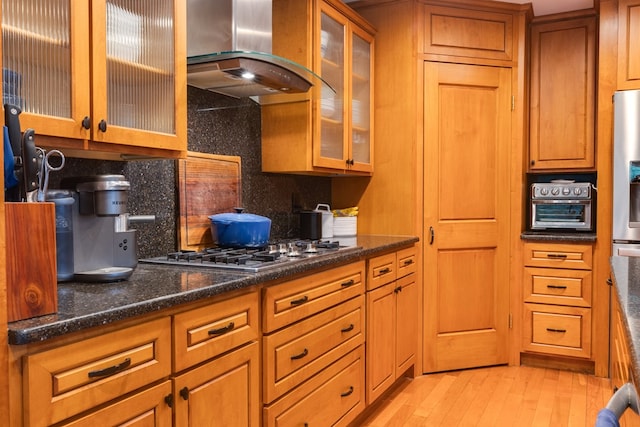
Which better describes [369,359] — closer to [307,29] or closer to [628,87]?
[307,29]

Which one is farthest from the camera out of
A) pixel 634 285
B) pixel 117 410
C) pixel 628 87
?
pixel 628 87

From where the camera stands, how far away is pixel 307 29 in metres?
2.79

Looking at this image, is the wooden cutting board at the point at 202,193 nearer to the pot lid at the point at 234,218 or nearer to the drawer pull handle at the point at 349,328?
the pot lid at the point at 234,218

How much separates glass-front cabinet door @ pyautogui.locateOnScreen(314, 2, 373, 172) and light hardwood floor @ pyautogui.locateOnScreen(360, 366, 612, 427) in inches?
54.3

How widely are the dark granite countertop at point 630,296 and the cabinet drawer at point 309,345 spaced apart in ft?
3.54

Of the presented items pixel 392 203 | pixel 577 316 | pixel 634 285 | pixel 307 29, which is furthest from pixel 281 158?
pixel 577 316

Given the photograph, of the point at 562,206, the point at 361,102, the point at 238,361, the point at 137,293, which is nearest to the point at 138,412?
the point at 137,293

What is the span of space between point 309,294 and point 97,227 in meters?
0.82

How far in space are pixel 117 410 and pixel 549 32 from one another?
3.69m

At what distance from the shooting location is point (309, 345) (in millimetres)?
2105

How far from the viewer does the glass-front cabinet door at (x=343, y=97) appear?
296 cm

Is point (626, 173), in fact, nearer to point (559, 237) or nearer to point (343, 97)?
point (559, 237)

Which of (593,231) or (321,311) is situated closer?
(321,311)

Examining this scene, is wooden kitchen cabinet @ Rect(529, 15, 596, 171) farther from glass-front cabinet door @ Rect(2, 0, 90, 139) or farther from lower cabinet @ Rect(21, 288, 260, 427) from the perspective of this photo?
glass-front cabinet door @ Rect(2, 0, 90, 139)
